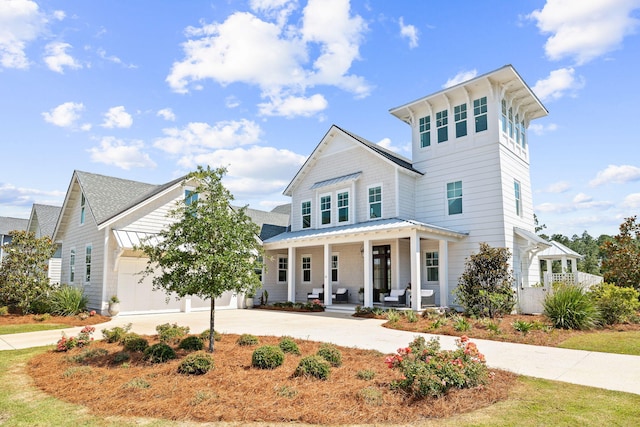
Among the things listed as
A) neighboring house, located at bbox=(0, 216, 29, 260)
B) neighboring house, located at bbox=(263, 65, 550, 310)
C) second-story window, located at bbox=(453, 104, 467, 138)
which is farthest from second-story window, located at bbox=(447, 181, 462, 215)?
neighboring house, located at bbox=(0, 216, 29, 260)

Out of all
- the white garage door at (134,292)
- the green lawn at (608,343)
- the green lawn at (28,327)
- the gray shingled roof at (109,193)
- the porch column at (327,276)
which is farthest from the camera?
the porch column at (327,276)

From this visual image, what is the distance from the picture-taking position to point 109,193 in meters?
19.7

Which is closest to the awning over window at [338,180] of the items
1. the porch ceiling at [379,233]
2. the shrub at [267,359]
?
the porch ceiling at [379,233]

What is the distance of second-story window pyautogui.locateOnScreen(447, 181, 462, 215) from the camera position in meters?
18.4

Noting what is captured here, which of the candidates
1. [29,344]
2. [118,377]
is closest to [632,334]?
[118,377]

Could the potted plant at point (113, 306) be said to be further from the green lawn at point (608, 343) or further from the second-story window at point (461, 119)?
the second-story window at point (461, 119)

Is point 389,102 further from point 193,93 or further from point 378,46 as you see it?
A: point 193,93

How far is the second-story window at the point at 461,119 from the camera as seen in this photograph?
18.7 meters

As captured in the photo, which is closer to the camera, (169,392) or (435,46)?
(169,392)

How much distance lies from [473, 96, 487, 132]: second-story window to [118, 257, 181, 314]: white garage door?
52.9 feet

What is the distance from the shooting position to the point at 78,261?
66.2 feet

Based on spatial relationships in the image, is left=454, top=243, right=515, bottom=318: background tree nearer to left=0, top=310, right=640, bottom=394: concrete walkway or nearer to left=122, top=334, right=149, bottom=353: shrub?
left=0, top=310, right=640, bottom=394: concrete walkway

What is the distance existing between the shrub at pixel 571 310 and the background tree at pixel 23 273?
19.6 m

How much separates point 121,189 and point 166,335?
528 inches
